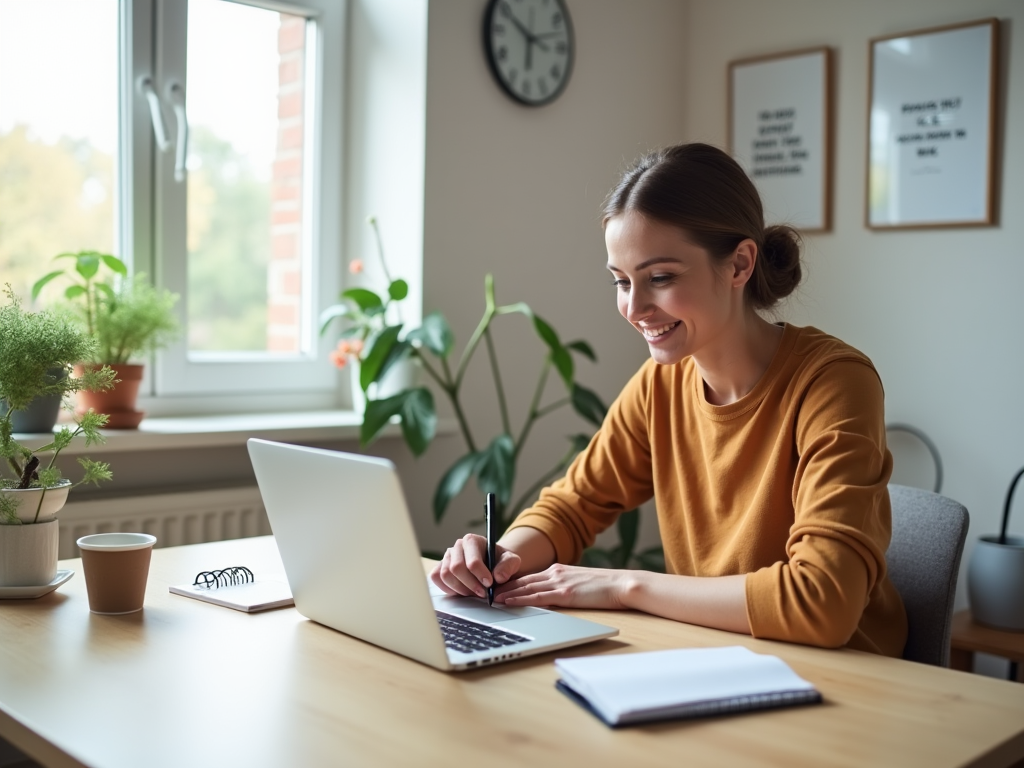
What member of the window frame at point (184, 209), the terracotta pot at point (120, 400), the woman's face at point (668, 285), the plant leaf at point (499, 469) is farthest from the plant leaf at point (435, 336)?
the woman's face at point (668, 285)

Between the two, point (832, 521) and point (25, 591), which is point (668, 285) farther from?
point (25, 591)

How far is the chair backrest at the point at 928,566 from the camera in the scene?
1492mm

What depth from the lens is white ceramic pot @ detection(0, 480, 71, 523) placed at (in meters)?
1.38

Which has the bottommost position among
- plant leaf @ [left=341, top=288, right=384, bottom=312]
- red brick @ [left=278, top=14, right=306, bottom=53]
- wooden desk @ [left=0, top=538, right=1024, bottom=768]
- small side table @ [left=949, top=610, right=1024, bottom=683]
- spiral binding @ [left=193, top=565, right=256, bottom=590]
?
small side table @ [left=949, top=610, right=1024, bottom=683]

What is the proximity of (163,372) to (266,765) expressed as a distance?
1786 mm

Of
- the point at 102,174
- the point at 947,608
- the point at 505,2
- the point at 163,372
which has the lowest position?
the point at 947,608

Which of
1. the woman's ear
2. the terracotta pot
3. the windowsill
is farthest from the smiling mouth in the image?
the terracotta pot

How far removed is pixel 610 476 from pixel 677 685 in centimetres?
76

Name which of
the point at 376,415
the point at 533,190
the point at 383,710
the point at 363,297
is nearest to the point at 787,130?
the point at 533,190

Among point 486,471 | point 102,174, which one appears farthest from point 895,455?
point 102,174

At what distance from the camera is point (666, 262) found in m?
1.49

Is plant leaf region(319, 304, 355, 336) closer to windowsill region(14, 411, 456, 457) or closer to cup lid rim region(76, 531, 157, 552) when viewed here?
windowsill region(14, 411, 456, 457)

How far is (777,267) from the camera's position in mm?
1641

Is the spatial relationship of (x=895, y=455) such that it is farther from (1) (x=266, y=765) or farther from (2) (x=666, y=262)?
(1) (x=266, y=765)
